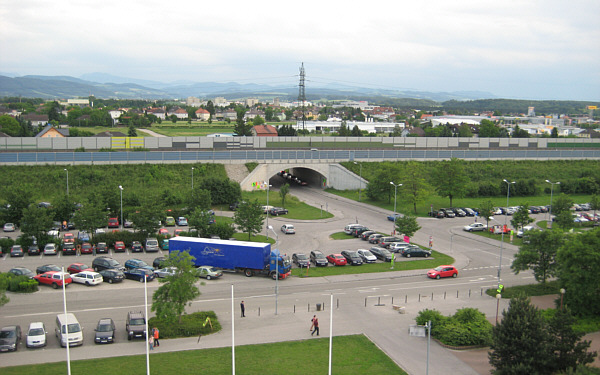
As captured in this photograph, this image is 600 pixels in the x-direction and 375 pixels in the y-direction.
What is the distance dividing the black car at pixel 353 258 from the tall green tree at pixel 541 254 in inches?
425

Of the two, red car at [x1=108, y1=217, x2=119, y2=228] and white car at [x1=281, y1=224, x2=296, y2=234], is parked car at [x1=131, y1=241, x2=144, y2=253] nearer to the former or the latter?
red car at [x1=108, y1=217, x2=119, y2=228]

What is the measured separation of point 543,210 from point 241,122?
231 feet

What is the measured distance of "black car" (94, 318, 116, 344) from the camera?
23.1 metres

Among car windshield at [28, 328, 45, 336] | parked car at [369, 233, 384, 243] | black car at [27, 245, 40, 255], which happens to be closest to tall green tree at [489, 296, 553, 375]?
car windshield at [28, 328, 45, 336]

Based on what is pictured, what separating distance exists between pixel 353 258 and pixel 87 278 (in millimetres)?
18280

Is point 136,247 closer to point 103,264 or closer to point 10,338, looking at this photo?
point 103,264

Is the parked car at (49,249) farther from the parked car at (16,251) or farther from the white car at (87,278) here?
the white car at (87,278)

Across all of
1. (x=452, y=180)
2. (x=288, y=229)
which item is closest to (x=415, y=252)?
(x=288, y=229)

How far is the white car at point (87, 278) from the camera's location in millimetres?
31547

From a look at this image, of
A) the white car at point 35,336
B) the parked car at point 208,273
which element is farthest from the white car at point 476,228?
the white car at point 35,336

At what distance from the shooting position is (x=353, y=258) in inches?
1476

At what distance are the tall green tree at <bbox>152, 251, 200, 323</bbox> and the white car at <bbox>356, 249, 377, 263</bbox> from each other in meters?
16.5

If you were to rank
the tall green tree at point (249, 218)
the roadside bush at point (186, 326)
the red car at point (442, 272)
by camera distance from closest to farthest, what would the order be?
the roadside bush at point (186, 326) → the red car at point (442, 272) → the tall green tree at point (249, 218)

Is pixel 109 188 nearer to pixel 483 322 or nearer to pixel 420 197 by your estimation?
pixel 420 197
